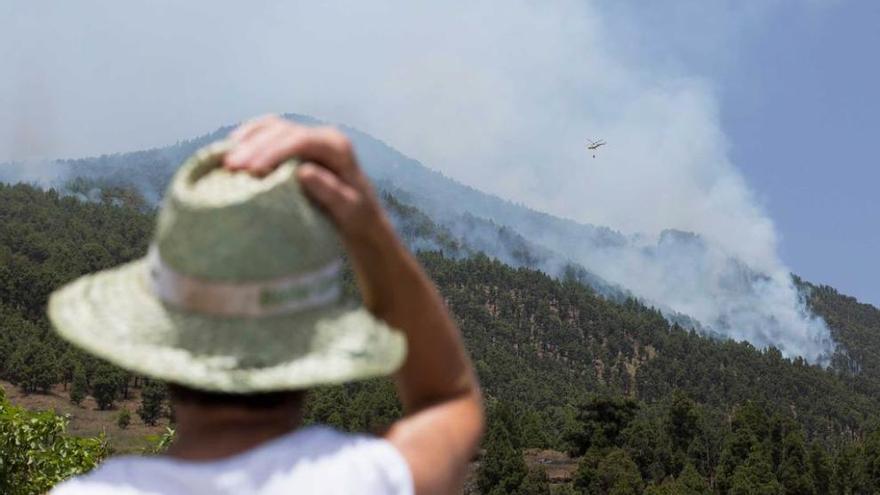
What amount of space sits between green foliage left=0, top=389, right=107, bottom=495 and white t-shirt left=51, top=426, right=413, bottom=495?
10266 mm

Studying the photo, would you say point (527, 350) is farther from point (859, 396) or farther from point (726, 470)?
point (726, 470)

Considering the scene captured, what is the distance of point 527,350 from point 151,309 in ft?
484

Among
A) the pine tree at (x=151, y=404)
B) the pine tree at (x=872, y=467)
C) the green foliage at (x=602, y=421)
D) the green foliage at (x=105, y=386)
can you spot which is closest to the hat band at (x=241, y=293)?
the pine tree at (x=872, y=467)

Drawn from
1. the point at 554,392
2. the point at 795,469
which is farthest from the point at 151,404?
the point at 554,392

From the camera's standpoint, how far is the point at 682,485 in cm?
5156

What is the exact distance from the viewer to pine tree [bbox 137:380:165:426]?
260ft

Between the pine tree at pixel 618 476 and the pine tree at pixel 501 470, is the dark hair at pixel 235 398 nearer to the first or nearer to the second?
the pine tree at pixel 618 476

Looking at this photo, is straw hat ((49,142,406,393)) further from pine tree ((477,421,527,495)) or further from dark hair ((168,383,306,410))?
pine tree ((477,421,527,495))

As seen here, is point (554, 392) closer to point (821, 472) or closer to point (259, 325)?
point (821, 472)

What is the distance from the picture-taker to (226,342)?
1559 millimetres

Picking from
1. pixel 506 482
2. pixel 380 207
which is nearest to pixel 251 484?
pixel 380 207

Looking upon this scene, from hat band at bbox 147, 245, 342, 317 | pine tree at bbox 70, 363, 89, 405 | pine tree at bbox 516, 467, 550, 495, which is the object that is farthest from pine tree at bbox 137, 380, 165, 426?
hat band at bbox 147, 245, 342, 317

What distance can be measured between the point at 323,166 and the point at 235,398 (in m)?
0.44

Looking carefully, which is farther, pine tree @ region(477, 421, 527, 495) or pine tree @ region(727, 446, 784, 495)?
pine tree @ region(477, 421, 527, 495)
